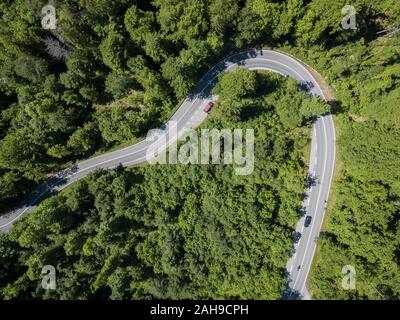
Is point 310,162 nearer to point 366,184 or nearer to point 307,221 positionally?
point 366,184

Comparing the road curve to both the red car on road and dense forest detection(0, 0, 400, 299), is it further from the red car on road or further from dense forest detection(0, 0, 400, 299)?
dense forest detection(0, 0, 400, 299)

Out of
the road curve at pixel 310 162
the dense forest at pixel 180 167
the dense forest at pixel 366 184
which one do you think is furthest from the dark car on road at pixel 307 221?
the dense forest at pixel 366 184

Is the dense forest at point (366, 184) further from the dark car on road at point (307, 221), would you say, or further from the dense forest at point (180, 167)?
the dark car on road at point (307, 221)

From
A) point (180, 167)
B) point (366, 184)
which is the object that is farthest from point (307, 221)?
point (180, 167)

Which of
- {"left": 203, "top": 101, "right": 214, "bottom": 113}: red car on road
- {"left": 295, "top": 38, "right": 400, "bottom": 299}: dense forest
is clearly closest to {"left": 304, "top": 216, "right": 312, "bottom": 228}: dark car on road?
{"left": 295, "top": 38, "right": 400, "bottom": 299}: dense forest

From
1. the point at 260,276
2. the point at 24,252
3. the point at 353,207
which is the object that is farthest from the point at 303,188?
the point at 24,252

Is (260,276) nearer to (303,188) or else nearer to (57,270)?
(303,188)

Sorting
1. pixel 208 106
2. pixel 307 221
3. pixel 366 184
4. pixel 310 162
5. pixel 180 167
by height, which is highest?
pixel 208 106
